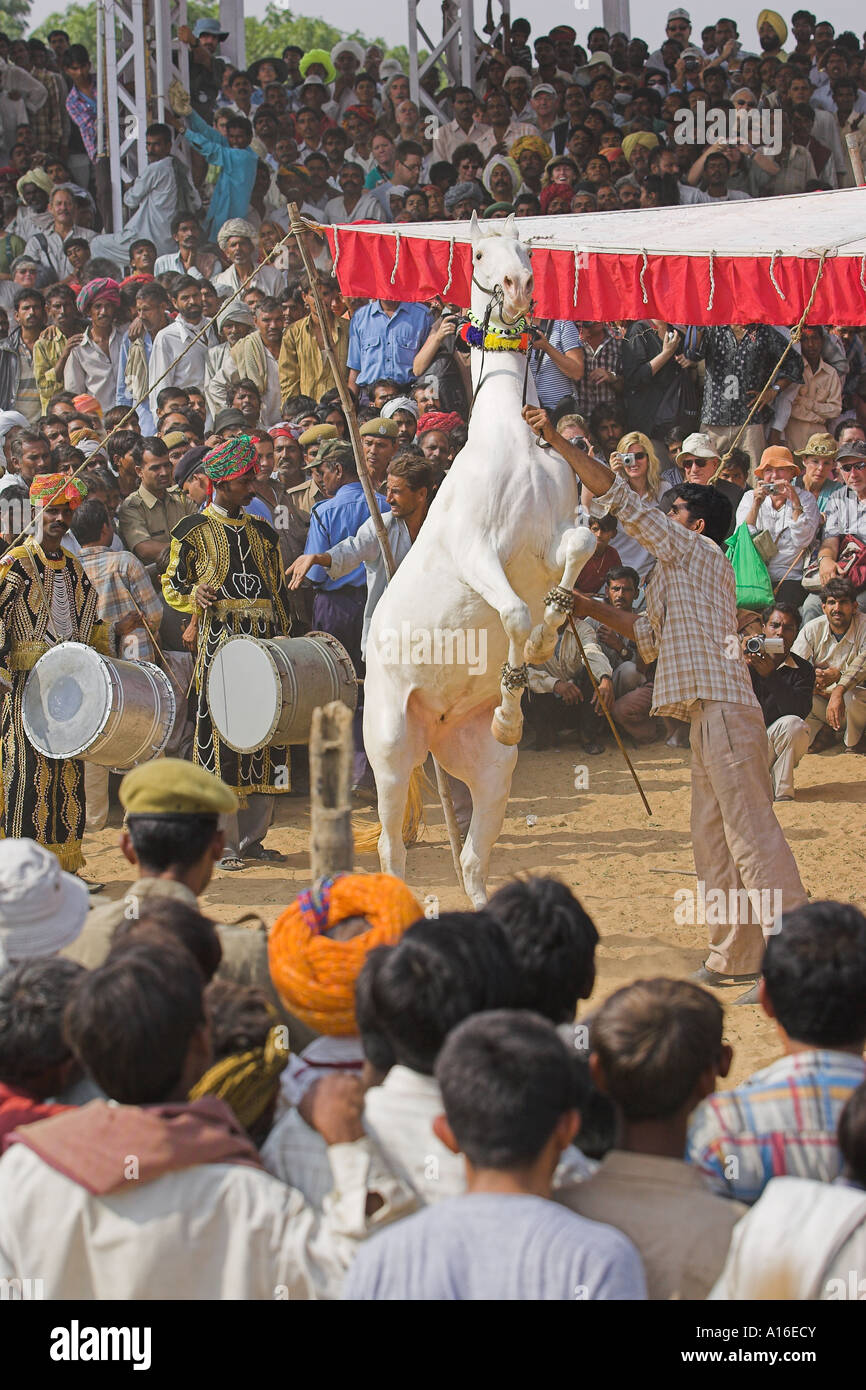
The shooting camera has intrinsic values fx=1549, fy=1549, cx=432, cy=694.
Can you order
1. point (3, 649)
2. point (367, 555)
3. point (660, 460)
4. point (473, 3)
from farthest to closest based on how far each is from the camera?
point (473, 3)
point (660, 460)
point (367, 555)
point (3, 649)

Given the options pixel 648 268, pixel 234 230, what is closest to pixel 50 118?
pixel 234 230

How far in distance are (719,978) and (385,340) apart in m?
7.74

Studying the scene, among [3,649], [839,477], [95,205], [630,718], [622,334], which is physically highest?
[95,205]

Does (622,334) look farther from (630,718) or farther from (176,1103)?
(176,1103)

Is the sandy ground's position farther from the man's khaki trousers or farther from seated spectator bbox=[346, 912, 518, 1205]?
seated spectator bbox=[346, 912, 518, 1205]

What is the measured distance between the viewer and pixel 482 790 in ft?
22.5

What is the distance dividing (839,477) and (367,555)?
3.95 m

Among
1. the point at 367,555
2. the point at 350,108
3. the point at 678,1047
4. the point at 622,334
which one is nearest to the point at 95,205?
the point at 350,108

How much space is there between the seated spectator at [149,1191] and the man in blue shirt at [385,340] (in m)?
10.4

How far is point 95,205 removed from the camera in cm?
1628

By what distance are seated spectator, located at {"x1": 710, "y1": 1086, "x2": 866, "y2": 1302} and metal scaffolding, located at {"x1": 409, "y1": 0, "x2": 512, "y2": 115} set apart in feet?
51.3

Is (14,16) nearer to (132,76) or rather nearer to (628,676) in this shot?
(132,76)

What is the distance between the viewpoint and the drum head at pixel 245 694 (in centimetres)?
798

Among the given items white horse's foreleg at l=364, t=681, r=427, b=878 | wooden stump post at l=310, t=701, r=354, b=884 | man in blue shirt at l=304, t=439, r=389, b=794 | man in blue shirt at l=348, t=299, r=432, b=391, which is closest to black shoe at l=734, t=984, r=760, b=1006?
white horse's foreleg at l=364, t=681, r=427, b=878
